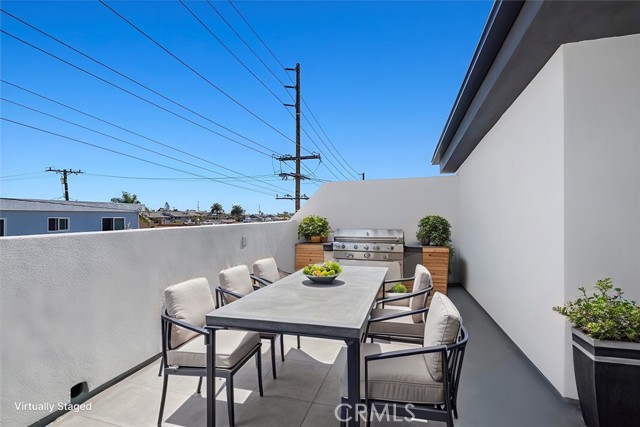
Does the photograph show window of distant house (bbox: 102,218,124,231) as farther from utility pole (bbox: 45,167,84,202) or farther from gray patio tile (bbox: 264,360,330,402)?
gray patio tile (bbox: 264,360,330,402)

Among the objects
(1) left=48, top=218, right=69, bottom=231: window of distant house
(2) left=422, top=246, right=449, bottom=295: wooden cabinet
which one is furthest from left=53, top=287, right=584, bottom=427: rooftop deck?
(1) left=48, top=218, right=69, bottom=231: window of distant house

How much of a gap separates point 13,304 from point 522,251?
4074 millimetres

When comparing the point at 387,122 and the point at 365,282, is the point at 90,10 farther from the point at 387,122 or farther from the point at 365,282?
the point at 387,122

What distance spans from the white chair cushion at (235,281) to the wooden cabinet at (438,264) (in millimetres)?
3438

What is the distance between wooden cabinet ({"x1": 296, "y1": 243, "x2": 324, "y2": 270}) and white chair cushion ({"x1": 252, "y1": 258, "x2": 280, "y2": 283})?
2.40m

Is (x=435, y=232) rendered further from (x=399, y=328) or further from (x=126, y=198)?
(x=126, y=198)

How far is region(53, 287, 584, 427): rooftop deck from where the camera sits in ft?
6.59

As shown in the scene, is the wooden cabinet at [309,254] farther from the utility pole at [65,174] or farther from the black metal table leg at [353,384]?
the utility pole at [65,174]

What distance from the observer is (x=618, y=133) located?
2.08m

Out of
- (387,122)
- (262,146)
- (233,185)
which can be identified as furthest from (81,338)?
(233,185)

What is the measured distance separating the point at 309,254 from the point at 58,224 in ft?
60.3

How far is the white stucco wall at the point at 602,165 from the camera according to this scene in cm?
206

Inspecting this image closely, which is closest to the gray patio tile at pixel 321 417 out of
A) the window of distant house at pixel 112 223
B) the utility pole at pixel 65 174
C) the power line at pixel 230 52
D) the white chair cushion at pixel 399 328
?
the white chair cushion at pixel 399 328

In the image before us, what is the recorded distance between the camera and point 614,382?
1.71 m
